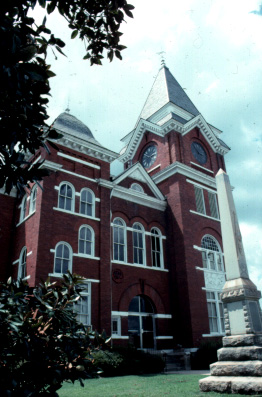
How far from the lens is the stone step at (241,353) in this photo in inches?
319

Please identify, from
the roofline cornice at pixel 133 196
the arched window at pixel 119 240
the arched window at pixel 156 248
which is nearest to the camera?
the arched window at pixel 119 240

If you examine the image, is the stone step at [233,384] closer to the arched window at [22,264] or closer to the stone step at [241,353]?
the stone step at [241,353]

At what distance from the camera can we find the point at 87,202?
1919 cm

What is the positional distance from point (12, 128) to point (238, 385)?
25.1ft

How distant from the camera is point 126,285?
18938mm

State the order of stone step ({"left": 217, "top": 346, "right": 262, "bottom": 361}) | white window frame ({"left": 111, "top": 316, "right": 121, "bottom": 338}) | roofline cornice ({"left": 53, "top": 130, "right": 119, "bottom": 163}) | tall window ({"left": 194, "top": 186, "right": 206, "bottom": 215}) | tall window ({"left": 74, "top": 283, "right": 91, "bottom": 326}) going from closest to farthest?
1. stone step ({"left": 217, "top": 346, "right": 262, "bottom": 361})
2. tall window ({"left": 74, "top": 283, "right": 91, "bottom": 326})
3. white window frame ({"left": 111, "top": 316, "right": 121, "bottom": 338})
4. roofline cornice ({"left": 53, "top": 130, "right": 119, "bottom": 163})
5. tall window ({"left": 194, "top": 186, "right": 206, "bottom": 215})

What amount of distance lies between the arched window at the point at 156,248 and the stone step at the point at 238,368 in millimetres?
12904

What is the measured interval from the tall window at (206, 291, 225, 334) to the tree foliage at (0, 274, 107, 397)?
61.6 feet

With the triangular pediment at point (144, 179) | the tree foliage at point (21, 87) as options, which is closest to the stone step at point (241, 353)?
the tree foliage at point (21, 87)

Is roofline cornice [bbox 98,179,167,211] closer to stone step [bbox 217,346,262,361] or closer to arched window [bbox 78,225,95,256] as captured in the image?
arched window [bbox 78,225,95,256]

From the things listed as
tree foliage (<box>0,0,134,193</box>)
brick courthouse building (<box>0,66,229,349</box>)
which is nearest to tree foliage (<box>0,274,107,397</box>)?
tree foliage (<box>0,0,134,193</box>)

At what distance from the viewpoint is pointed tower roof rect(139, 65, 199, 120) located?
29.5 m

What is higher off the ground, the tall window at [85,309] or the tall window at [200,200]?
the tall window at [200,200]

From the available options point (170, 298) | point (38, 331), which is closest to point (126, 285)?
point (170, 298)
